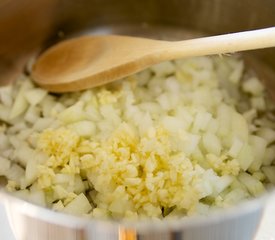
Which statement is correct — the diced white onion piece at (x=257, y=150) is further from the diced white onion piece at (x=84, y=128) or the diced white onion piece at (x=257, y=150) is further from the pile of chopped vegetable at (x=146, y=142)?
the diced white onion piece at (x=84, y=128)

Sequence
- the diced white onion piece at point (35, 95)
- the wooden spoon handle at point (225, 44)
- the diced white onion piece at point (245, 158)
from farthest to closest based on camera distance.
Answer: the diced white onion piece at point (35, 95), the diced white onion piece at point (245, 158), the wooden spoon handle at point (225, 44)

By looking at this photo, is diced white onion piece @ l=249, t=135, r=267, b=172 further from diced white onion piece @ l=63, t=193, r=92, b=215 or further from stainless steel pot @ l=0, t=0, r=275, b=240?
diced white onion piece @ l=63, t=193, r=92, b=215

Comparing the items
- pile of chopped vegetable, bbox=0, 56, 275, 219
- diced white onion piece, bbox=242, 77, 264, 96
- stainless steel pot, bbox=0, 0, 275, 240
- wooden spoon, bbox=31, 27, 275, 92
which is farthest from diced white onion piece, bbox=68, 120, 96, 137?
diced white onion piece, bbox=242, 77, 264, 96

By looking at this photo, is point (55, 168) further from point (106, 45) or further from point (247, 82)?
point (247, 82)

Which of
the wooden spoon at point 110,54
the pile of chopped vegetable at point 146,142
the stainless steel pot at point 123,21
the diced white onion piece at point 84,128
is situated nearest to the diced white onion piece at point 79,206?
the pile of chopped vegetable at point 146,142

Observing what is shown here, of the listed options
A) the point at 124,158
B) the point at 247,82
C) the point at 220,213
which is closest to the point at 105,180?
the point at 124,158

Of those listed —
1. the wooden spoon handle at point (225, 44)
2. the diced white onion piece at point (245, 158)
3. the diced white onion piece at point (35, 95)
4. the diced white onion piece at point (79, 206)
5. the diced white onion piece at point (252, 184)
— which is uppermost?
the wooden spoon handle at point (225, 44)

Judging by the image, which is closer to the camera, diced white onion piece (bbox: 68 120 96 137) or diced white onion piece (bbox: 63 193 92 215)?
diced white onion piece (bbox: 63 193 92 215)

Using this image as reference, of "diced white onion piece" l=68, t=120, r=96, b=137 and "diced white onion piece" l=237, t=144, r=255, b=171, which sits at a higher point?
"diced white onion piece" l=68, t=120, r=96, b=137
